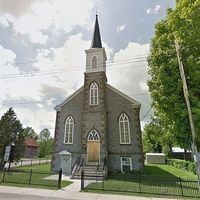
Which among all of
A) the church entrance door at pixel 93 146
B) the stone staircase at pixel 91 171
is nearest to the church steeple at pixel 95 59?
the church entrance door at pixel 93 146

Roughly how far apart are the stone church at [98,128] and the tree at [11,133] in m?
3.82

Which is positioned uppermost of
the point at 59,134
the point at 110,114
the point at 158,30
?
the point at 158,30

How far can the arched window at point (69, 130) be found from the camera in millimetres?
20750

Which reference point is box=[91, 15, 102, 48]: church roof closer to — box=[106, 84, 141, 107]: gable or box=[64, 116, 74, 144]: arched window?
box=[106, 84, 141, 107]: gable

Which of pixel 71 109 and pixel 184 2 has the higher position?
pixel 184 2

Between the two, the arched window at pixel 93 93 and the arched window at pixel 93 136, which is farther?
the arched window at pixel 93 93

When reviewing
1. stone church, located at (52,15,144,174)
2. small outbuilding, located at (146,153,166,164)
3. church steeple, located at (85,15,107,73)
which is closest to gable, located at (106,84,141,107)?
stone church, located at (52,15,144,174)

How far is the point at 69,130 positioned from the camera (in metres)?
21.0

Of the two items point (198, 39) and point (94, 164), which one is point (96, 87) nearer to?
point (94, 164)

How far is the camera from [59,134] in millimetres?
21203

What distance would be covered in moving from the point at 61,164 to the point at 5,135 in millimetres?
6729

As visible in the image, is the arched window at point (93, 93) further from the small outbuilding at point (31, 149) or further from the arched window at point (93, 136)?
the small outbuilding at point (31, 149)

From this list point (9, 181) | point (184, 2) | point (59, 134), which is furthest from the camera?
point (59, 134)

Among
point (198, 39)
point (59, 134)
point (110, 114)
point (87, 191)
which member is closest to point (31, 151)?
point (59, 134)
